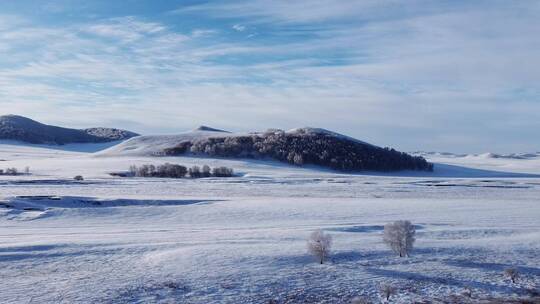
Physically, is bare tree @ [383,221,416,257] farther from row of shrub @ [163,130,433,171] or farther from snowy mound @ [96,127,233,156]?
snowy mound @ [96,127,233,156]

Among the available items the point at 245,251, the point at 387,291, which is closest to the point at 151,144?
the point at 245,251

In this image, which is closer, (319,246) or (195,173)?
(319,246)

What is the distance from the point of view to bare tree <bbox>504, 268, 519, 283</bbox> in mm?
25078

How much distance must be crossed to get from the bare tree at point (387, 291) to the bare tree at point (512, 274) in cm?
520

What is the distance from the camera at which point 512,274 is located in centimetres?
2512

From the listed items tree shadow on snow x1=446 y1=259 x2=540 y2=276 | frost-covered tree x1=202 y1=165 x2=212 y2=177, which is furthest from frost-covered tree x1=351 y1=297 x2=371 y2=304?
frost-covered tree x1=202 y1=165 x2=212 y2=177

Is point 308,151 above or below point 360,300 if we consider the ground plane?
above

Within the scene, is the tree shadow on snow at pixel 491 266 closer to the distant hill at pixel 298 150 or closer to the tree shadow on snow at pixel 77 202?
the tree shadow on snow at pixel 77 202

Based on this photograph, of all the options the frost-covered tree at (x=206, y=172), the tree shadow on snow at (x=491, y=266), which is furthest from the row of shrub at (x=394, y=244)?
the frost-covered tree at (x=206, y=172)

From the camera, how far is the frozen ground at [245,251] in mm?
22953

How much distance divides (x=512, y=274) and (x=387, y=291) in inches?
231

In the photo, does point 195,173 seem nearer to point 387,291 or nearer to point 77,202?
point 77,202

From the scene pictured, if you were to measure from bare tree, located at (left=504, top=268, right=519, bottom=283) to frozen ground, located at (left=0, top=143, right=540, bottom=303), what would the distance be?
0.22m

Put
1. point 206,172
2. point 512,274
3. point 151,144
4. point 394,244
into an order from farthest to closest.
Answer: point 151,144, point 206,172, point 394,244, point 512,274
